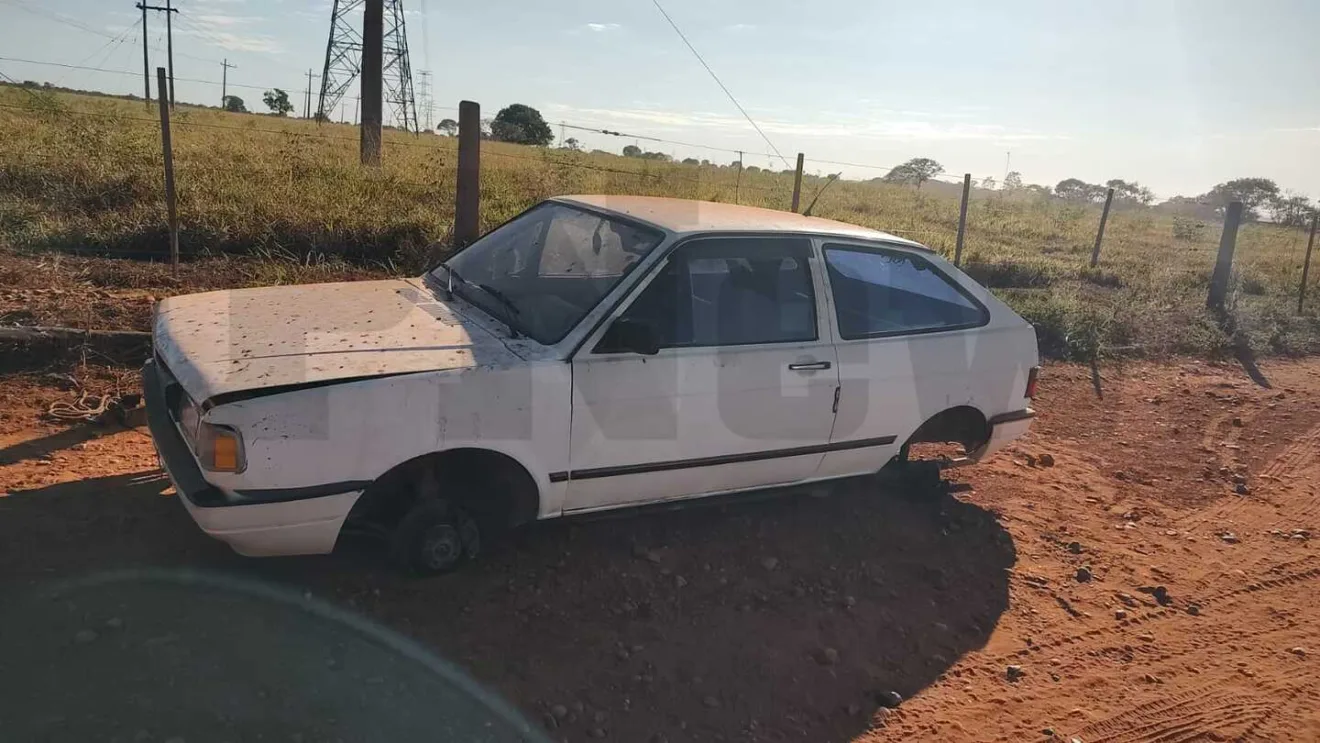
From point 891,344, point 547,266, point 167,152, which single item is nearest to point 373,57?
point 167,152

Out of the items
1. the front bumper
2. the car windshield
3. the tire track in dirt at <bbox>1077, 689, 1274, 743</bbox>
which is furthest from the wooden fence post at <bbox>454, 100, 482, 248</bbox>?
the tire track in dirt at <bbox>1077, 689, 1274, 743</bbox>

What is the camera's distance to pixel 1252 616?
395cm

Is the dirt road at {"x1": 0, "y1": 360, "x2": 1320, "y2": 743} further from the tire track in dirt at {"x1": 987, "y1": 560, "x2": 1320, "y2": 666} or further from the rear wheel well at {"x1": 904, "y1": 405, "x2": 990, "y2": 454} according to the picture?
the rear wheel well at {"x1": 904, "y1": 405, "x2": 990, "y2": 454}

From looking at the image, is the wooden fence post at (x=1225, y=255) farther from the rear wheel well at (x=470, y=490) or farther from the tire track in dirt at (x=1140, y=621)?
the rear wheel well at (x=470, y=490)

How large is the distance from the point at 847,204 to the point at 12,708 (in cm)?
1896

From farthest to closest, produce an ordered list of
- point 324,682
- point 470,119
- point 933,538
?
point 470,119
point 933,538
point 324,682

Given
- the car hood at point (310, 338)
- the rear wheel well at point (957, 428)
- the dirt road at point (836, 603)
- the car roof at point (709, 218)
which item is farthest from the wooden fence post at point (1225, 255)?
the car hood at point (310, 338)

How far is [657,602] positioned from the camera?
3.46 metres

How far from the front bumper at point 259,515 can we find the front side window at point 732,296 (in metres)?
1.32

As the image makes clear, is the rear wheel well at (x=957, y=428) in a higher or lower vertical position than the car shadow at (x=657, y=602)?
higher

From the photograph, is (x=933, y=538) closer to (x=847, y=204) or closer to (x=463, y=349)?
(x=463, y=349)

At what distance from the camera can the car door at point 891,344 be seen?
4.01 metres

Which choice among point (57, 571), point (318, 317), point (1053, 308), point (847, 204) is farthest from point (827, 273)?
point (847, 204)

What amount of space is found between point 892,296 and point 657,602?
189cm
